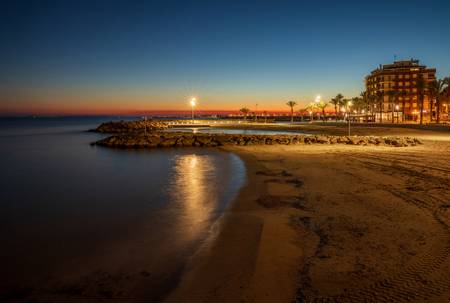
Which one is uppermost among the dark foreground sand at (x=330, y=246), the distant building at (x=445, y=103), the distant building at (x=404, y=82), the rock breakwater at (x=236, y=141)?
the distant building at (x=404, y=82)

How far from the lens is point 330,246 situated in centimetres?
702

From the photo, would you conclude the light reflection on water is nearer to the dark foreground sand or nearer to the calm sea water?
the calm sea water

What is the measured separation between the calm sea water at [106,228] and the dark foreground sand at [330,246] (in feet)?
2.50

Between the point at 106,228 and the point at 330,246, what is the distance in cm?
589

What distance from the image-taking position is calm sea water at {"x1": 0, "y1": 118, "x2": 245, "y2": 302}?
19.6 ft

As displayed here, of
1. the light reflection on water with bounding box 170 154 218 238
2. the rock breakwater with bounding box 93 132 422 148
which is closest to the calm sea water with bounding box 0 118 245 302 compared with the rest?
the light reflection on water with bounding box 170 154 218 238

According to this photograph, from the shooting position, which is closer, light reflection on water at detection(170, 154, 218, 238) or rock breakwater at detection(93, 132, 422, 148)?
light reflection on water at detection(170, 154, 218, 238)

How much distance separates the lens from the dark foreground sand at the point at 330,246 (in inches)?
209

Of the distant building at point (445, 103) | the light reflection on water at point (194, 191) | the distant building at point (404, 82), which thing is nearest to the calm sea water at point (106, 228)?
the light reflection on water at point (194, 191)

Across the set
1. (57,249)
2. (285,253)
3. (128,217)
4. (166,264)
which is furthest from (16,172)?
(285,253)

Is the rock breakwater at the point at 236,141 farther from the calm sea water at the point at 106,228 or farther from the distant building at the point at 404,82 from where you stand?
the distant building at the point at 404,82

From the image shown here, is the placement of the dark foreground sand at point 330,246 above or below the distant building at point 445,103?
below

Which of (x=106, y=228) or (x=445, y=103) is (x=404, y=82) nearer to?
(x=445, y=103)

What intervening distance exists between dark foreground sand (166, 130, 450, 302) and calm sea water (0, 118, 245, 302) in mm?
762
